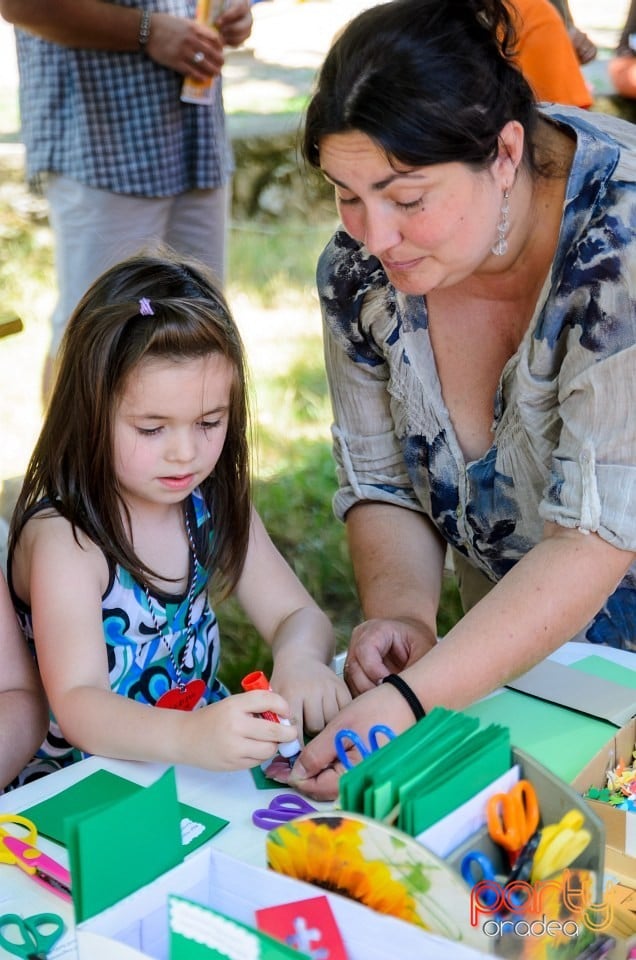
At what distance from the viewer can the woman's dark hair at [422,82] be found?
1196 mm

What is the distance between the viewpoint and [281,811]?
110cm

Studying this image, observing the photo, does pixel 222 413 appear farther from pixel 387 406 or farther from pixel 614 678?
pixel 614 678

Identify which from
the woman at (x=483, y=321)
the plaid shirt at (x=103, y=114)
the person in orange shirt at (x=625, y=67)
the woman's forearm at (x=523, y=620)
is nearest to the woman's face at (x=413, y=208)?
the woman at (x=483, y=321)

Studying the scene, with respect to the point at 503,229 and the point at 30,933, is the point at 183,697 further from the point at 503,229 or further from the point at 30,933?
the point at 503,229

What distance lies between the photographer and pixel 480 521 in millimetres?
1600

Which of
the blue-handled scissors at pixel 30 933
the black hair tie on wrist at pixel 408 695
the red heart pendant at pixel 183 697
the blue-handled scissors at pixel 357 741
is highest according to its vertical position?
the blue-handled scissors at pixel 357 741

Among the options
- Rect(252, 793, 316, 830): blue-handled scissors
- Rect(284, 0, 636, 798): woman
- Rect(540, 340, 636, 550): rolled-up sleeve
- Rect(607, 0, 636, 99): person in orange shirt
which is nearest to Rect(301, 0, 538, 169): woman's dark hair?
Rect(284, 0, 636, 798): woman

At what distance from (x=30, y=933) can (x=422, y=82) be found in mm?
877

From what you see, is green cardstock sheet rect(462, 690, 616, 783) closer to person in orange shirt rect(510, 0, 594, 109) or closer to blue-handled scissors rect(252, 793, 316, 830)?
blue-handled scissors rect(252, 793, 316, 830)

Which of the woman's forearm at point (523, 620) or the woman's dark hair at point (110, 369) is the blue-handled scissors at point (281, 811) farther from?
the woman's dark hair at point (110, 369)

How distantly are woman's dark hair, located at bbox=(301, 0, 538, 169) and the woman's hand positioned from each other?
1.80ft

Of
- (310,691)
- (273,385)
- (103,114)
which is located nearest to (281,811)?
(310,691)

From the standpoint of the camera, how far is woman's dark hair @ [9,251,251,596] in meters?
1.40

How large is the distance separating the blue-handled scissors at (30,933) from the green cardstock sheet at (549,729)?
1.56 feet
